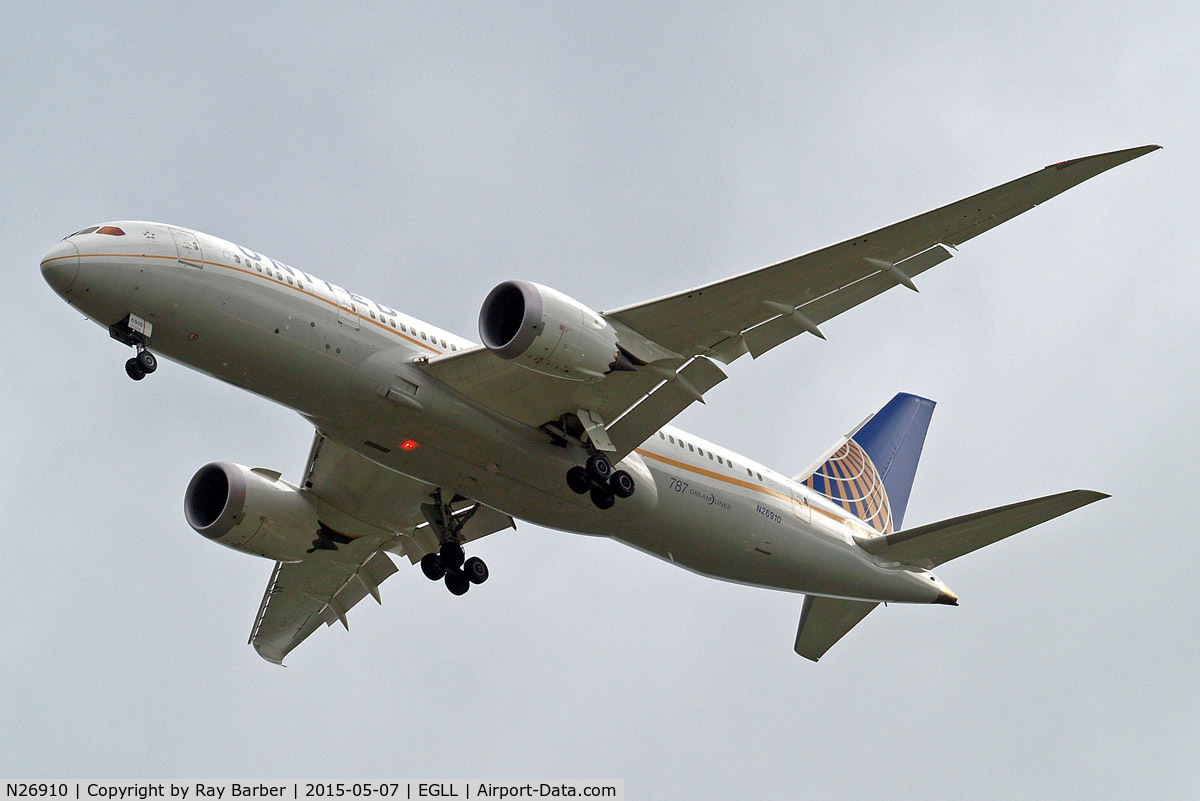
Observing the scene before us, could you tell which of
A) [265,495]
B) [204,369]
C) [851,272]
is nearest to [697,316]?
[851,272]

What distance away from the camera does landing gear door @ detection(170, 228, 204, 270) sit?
1947cm

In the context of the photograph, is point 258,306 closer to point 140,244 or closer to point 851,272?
point 140,244

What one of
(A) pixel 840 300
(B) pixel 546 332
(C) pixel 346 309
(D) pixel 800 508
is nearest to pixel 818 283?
(A) pixel 840 300

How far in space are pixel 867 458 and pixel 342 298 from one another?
567 inches

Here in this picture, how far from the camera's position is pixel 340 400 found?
809 inches

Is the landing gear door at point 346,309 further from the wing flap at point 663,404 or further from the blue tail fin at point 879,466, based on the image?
the blue tail fin at point 879,466

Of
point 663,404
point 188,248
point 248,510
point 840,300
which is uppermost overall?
point 840,300

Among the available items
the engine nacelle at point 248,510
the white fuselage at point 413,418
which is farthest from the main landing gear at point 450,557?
the white fuselage at point 413,418

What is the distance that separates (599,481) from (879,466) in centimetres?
1066

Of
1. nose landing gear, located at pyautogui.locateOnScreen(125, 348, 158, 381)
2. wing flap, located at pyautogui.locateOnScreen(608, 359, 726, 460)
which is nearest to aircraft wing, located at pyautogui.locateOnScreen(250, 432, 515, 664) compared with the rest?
wing flap, located at pyautogui.locateOnScreen(608, 359, 726, 460)

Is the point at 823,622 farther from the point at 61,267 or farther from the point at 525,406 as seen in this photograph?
the point at 61,267

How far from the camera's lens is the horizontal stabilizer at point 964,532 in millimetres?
22688

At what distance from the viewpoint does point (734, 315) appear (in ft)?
69.5

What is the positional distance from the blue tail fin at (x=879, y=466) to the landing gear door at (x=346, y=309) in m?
11.7
